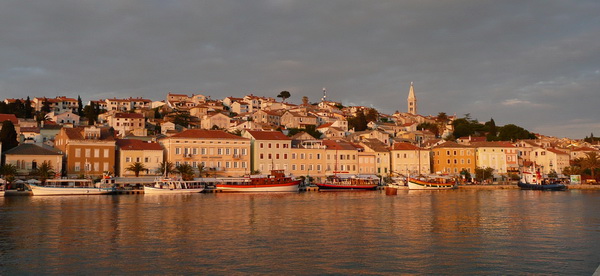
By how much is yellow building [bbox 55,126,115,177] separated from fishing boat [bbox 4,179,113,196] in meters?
3.58

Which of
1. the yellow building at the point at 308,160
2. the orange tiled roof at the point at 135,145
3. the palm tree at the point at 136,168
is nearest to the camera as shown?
the palm tree at the point at 136,168

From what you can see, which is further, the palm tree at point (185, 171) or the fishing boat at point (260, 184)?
the palm tree at point (185, 171)

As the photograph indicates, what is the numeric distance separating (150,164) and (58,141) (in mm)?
12995

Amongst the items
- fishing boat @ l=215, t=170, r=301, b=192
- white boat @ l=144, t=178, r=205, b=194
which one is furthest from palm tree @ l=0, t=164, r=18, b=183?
fishing boat @ l=215, t=170, r=301, b=192

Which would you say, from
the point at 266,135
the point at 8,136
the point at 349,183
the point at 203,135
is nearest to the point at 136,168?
the point at 203,135

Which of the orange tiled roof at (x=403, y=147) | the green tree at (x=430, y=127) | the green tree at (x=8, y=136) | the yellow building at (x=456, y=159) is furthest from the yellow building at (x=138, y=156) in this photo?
the green tree at (x=430, y=127)

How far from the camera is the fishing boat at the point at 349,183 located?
72.4m

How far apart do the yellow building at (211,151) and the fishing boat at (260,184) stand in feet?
15.4

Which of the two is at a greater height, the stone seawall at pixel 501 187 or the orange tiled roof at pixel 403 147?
the orange tiled roof at pixel 403 147

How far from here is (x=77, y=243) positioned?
23.2 metres

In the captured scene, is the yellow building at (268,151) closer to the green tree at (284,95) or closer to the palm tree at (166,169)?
the palm tree at (166,169)

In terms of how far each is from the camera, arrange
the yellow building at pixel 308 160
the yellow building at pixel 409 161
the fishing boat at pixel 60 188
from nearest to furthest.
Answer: the fishing boat at pixel 60 188, the yellow building at pixel 308 160, the yellow building at pixel 409 161

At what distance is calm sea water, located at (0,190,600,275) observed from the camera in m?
18.5

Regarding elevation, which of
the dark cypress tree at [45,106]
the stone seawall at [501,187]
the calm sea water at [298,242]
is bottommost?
the calm sea water at [298,242]
